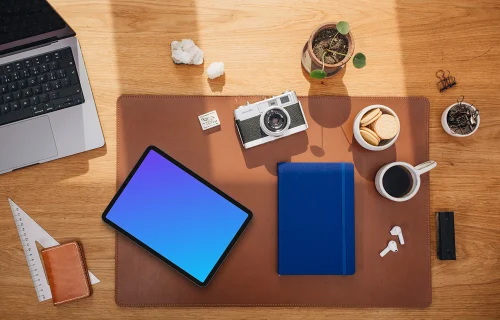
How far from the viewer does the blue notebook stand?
117 centimetres

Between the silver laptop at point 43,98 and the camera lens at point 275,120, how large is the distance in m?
0.49

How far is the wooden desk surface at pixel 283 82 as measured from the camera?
119cm

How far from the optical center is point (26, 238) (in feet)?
3.90

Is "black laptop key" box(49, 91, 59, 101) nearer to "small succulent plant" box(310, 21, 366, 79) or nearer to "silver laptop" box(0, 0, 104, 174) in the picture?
"silver laptop" box(0, 0, 104, 174)

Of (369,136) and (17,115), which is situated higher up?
(17,115)

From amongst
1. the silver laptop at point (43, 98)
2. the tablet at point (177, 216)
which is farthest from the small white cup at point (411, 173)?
the silver laptop at point (43, 98)

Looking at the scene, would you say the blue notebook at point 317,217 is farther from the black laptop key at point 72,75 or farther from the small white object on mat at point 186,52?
the black laptop key at point 72,75

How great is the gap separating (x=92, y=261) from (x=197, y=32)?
2.46ft

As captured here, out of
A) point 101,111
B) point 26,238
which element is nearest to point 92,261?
point 26,238

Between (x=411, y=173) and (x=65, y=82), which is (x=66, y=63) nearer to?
(x=65, y=82)

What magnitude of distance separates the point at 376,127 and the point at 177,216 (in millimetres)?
619

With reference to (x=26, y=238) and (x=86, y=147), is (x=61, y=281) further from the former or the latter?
(x=86, y=147)

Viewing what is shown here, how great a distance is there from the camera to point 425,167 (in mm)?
1133

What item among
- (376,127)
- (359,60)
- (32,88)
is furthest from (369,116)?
(32,88)
